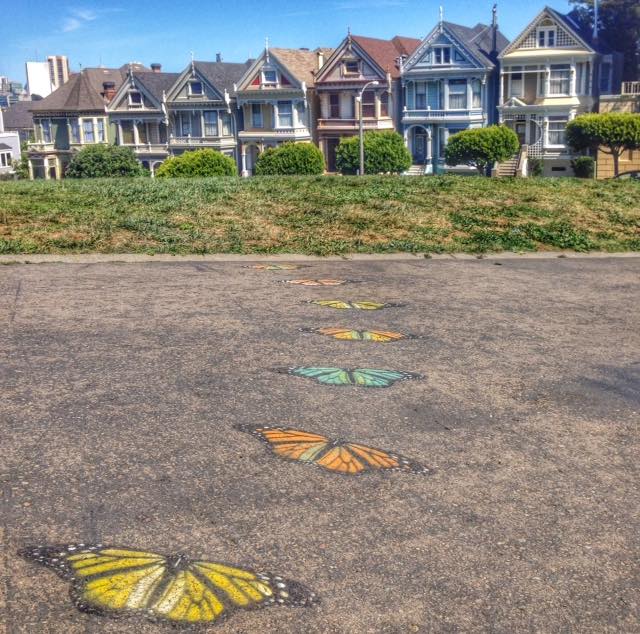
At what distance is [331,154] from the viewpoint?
2489 inches

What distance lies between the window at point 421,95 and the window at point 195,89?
17.7 m

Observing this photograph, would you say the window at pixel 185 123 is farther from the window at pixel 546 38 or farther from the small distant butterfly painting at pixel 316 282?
the small distant butterfly painting at pixel 316 282

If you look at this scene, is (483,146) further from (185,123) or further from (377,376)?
(377,376)

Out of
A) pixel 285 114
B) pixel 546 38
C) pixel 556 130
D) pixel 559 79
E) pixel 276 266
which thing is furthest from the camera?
pixel 285 114

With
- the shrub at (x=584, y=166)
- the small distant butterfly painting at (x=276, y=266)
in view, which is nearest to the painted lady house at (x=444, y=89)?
the shrub at (x=584, y=166)

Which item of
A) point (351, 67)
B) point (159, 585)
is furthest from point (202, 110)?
point (159, 585)

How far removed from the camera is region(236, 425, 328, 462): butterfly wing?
21.8 ft

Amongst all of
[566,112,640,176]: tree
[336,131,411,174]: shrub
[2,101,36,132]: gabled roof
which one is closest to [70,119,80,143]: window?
[336,131,411,174]: shrub

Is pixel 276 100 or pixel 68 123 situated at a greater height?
pixel 276 100

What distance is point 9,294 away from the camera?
12.2 meters

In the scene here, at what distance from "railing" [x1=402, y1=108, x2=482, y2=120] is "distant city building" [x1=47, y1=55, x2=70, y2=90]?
9482cm

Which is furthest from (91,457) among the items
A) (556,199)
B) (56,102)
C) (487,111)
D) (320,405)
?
(56,102)

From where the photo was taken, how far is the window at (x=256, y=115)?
63625 millimetres

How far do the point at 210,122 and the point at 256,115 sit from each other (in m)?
3.95
